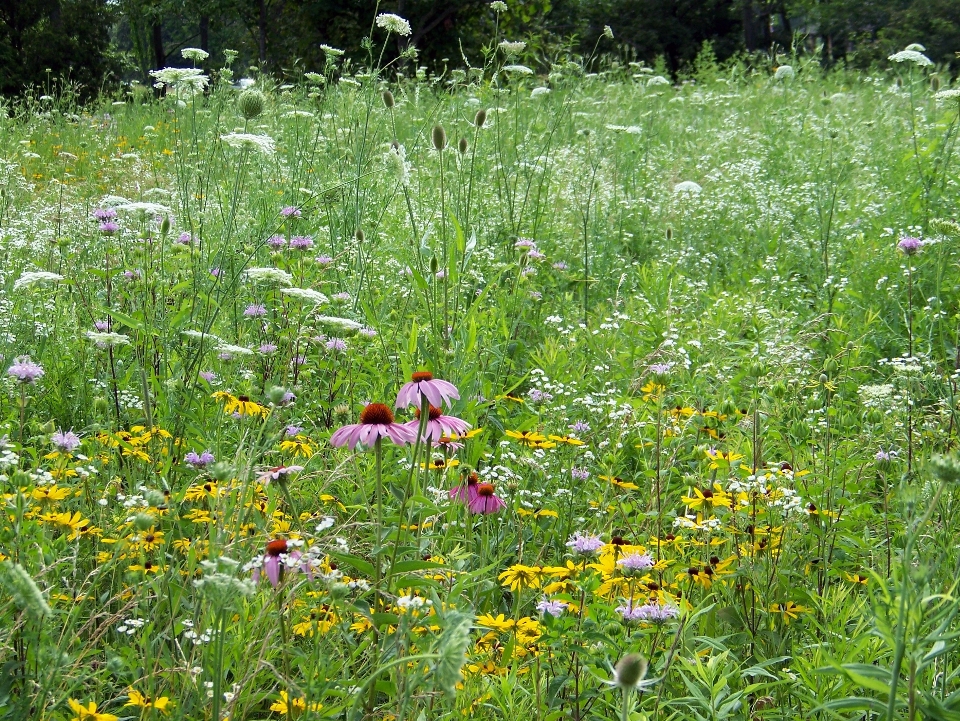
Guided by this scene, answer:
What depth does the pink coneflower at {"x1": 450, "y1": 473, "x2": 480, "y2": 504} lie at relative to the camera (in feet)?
6.19

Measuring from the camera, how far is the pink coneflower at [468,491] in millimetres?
1887

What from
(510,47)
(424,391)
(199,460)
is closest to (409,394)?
(424,391)

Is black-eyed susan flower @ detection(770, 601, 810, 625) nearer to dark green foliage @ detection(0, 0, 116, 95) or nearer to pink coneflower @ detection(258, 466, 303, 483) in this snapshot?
pink coneflower @ detection(258, 466, 303, 483)

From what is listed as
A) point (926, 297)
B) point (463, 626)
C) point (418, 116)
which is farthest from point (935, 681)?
point (418, 116)

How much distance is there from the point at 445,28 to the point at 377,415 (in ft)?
53.4

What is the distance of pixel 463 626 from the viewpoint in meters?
1.01

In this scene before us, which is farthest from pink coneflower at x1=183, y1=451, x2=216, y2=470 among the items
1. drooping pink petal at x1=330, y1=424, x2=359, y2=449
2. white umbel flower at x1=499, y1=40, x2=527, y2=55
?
white umbel flower at x1=499, y1=40, x2=527, y2=55

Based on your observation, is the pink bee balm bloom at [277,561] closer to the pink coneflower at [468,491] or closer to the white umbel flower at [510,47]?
the pink coneflower at [468,491]

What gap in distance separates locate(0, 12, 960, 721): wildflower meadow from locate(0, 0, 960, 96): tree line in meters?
6.32

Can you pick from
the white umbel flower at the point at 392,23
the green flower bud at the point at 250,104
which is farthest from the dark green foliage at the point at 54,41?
the green flower bud at the point at 250,104

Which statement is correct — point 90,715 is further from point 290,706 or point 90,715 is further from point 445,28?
point 445,28

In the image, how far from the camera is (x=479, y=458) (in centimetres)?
236

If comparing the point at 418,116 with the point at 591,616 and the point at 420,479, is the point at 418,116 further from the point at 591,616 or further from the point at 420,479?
the point at 591,616

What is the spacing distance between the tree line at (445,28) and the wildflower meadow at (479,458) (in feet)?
20.7
